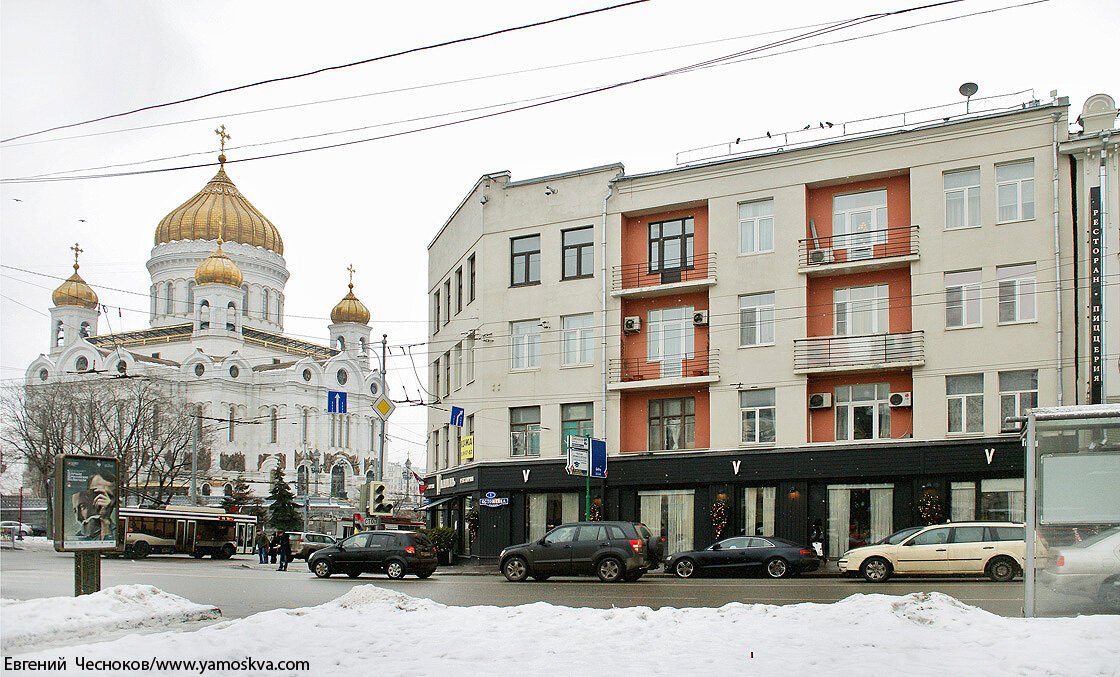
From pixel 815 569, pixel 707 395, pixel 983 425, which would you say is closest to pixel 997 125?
pixel 983 425

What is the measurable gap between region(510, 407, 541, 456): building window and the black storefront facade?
0.52m

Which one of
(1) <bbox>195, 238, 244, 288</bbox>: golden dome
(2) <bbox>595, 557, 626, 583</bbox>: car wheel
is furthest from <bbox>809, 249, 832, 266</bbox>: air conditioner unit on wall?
(1) <bbox>195, 238, 244, 288</bbox>: golden dome

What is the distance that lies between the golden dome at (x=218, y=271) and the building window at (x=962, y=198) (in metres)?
78.5

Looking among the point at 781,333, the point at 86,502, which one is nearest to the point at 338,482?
the point at 781,333

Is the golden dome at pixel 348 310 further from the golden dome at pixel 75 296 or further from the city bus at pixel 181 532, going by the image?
the city bus at pixel 181 532

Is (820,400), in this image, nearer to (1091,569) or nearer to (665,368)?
(665,368)

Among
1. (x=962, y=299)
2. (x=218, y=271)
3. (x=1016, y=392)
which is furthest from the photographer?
(x=218, y=271)

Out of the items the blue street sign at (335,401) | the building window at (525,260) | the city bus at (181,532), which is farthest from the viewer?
the city bus at (181,532)

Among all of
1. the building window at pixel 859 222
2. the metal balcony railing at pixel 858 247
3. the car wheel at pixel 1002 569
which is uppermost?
the building window at pixel 859 222

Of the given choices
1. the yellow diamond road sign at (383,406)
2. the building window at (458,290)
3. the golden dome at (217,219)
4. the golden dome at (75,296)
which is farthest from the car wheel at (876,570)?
the golden dome at (75,296)

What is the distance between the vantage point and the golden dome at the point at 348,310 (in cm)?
11669

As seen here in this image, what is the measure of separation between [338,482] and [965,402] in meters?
80.8

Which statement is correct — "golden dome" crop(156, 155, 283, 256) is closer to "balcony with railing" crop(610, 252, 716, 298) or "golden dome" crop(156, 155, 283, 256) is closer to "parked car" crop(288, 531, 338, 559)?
"parked car" crop(288, 531, 338, 559)

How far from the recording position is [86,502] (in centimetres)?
1395
